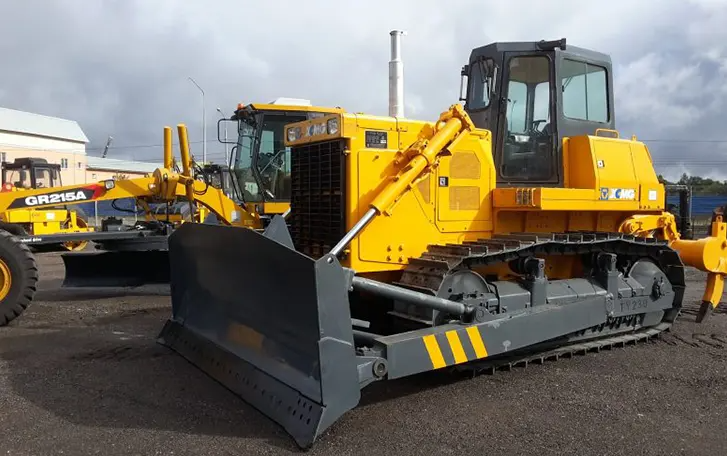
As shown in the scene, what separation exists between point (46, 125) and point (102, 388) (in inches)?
2363

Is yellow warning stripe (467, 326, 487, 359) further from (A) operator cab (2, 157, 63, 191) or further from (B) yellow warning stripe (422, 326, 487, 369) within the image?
(A) operator cab (2, 157, 63, 191)

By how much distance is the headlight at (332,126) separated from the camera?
5426 millimetres

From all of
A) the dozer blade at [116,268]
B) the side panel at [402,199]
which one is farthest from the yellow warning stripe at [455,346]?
the dozer blade at [116,268]

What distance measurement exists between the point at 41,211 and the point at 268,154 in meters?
7.72

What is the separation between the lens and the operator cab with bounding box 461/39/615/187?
252 inches

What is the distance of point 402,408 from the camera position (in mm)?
4746

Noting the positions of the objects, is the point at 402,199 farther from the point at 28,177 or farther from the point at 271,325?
the point at 28,177

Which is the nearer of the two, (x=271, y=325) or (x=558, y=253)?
(x=271, y=325)

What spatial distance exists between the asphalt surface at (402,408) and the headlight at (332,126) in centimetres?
225

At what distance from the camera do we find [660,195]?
7.32 meters

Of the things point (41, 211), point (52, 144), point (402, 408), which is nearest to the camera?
point (402, 408)

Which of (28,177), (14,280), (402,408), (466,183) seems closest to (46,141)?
(28,177)

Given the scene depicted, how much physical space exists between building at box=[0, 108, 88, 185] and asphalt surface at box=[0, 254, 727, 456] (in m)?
46.2

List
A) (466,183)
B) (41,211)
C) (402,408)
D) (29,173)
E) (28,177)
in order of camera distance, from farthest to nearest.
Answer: (28,177)
(29,173)
(41,211)
(466,183)
(402,408)
